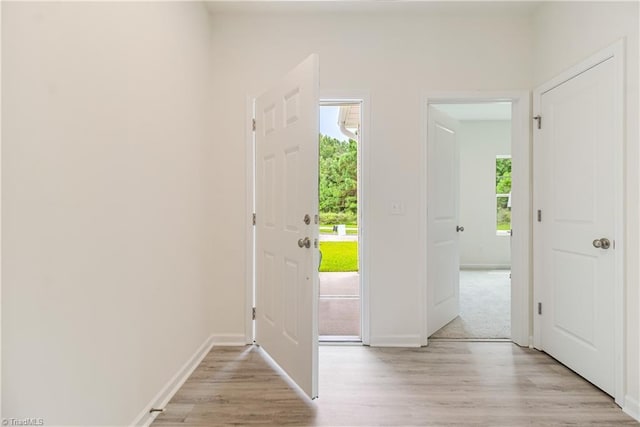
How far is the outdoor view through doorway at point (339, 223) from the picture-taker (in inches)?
135

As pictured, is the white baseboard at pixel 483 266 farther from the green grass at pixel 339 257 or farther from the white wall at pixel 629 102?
the white wall at pixel 629 102

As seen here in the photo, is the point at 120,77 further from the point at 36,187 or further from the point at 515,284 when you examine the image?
the point at 515,284

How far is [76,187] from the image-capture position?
4.13 feet

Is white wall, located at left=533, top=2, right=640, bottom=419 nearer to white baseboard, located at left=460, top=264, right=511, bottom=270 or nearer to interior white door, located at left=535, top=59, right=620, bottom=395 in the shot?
interior white door, located at left=535, top=59, right=620, bottom=395

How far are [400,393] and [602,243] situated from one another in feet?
5.01

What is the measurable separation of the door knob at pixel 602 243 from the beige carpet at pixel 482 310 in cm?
125

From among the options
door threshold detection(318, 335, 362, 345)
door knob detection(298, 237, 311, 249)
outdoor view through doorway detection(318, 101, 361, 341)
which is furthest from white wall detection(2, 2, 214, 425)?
outdoor view through doorway detection(318, 101, 361, 341)

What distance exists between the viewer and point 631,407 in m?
1.80

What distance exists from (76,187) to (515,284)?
3.02 metres

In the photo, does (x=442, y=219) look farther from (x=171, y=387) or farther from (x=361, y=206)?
(x=171, y=387)

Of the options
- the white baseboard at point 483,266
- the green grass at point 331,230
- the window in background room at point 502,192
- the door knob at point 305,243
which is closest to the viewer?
the door knob at point 305,243

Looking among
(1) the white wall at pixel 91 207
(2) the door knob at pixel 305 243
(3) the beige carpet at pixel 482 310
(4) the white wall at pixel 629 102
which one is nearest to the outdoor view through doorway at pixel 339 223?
(3) the beige carpet at pixel 482 310

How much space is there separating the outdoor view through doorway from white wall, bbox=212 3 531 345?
38 cm

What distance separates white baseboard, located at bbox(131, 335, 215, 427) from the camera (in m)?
1.69
